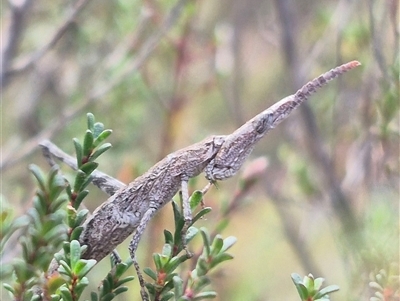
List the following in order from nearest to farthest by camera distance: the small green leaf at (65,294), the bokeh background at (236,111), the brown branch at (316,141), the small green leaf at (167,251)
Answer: the small green leaf at (65,294) → the small green leaf at (167,251) → the bokeh background at (236,111) → the brown branch at (316,141)

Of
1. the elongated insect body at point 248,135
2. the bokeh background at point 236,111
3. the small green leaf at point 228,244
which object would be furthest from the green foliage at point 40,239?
the bokeh background at point 236,111

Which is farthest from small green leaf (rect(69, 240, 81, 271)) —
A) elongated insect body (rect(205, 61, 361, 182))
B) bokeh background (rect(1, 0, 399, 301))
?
bokeh background (rect(1, 0, 399, 301))

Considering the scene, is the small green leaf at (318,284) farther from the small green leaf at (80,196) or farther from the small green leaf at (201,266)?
the small green leaf at (80,196)

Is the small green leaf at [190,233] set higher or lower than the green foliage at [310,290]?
higher

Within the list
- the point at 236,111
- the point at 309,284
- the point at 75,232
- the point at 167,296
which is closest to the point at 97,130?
the point at 75,232

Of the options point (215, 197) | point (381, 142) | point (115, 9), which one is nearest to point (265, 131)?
point (381, 142)

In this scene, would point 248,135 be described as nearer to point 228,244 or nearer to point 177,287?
point 228,244

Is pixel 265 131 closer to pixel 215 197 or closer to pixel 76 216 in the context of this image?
pixel 76 216

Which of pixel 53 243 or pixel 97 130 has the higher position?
pixel 97 130

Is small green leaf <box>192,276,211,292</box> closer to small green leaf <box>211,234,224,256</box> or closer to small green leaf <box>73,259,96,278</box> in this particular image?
small green leaf <box>211,234,224,256</box>
